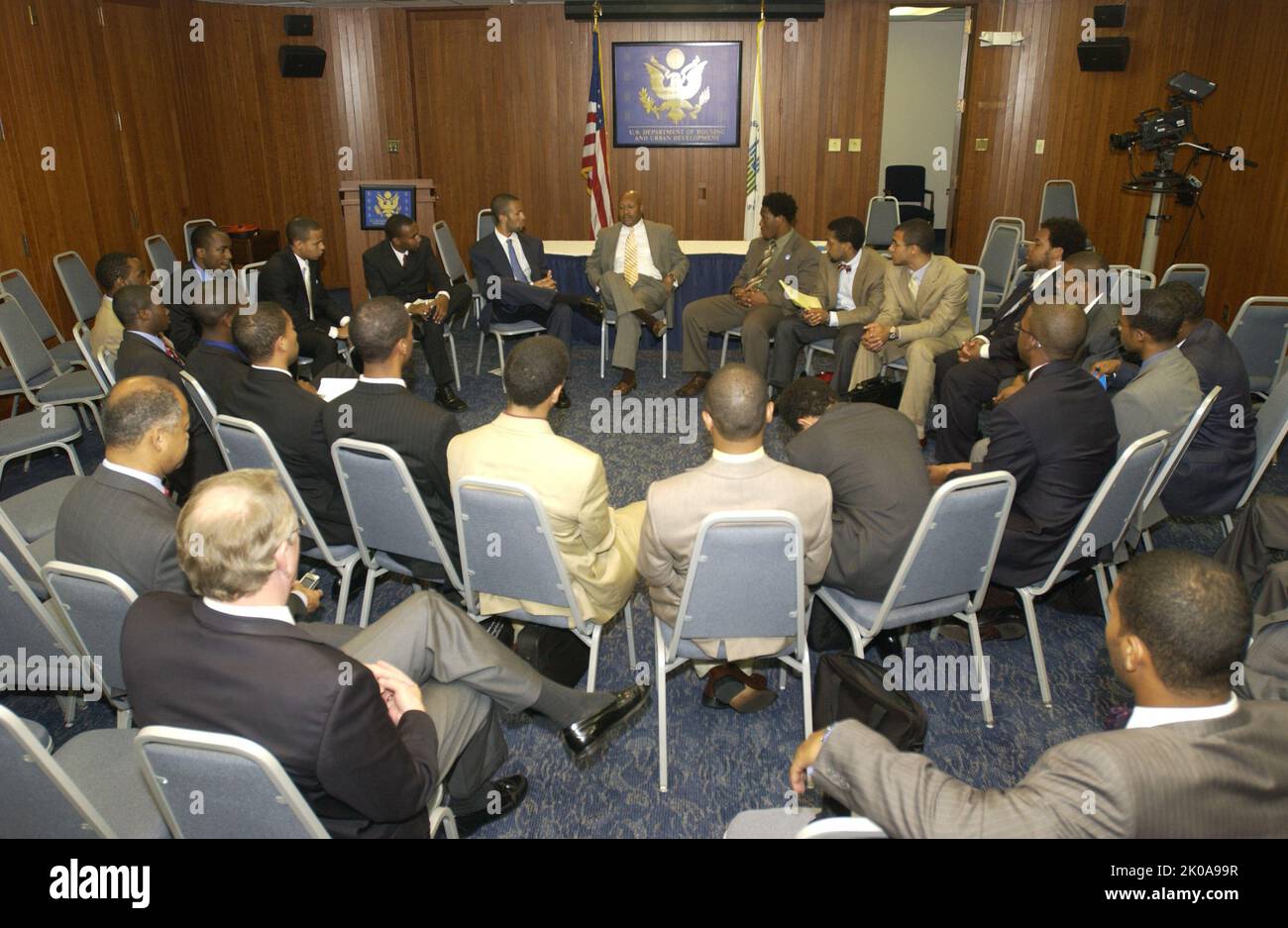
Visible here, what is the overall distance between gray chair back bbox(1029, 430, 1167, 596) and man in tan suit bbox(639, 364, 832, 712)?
0.99 meters

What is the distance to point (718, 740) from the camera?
3.24 meters

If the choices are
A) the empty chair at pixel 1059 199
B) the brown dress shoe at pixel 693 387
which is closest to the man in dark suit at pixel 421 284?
the brown dress shoe at pixel 693 387

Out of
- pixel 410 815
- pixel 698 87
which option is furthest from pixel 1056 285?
pixel 698 87

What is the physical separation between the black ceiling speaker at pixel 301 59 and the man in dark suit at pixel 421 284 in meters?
4.09

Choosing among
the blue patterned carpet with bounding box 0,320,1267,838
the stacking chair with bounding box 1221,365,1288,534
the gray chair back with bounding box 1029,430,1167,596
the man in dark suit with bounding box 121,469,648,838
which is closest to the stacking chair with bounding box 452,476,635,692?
the blue patterned carpet with bounding box 0,320,1267,838

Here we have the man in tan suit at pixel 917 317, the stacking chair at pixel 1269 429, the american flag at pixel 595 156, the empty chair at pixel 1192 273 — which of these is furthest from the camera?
the american flag at pixel 595 156

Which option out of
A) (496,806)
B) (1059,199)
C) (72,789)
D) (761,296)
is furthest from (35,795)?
(1059,199)

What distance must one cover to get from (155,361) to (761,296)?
4080mm

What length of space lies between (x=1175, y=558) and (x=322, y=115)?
1070cm

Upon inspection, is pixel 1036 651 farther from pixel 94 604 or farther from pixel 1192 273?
pixel 1192 273

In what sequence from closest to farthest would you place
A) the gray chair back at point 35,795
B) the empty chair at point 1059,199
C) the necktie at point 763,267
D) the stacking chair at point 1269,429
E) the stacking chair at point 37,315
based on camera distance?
the gray chair back at point 35,795, the stacking chair at point 1269,429, the stacking chair at point 37,315, the necktie at point 763,267, the empty chair at point 1059,199

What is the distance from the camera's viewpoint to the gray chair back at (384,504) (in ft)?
10.2

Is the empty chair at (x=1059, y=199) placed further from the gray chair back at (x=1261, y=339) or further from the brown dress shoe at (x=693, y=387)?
the brown dress shoe at (x=693, y=387)

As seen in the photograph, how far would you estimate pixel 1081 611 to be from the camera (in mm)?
4023
